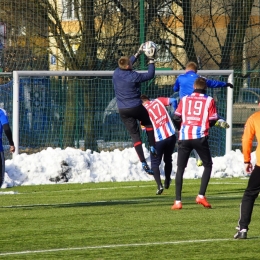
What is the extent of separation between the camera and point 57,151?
64.4 feet

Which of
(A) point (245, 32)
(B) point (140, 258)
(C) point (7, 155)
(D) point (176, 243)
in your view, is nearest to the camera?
(B) point (140, 258)

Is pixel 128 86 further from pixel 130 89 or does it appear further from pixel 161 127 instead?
pixel 161 127

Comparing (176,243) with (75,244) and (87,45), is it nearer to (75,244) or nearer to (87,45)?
(75,244)

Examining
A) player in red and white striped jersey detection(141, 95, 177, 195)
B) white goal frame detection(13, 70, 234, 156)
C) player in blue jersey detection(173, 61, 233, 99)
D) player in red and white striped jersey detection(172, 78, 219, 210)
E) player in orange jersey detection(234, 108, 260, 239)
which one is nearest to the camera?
player in orange jersey detection(234, 108, 260, 239)

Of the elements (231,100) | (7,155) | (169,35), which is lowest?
(7,155)

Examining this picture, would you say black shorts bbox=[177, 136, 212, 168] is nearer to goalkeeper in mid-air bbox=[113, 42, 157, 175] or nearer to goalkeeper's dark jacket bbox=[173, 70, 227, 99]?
goalkeeper in mid-air bbox=[113, 42, 157, 175]

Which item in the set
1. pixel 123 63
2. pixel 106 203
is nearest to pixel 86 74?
pixel 123 63

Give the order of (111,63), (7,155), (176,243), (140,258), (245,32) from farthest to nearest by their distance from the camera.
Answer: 1. (245,32)
2. (111,63)
3. (7,155)
4. (176,243)
5. (140,258)

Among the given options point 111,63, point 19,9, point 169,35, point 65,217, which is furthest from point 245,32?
point 65,217

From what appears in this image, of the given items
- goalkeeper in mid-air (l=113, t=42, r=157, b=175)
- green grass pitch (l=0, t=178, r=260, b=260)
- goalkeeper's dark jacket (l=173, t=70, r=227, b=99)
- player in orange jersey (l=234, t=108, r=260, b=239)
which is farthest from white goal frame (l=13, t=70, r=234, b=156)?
player in orange jersey (l=234, t=108, r=260, b=239)

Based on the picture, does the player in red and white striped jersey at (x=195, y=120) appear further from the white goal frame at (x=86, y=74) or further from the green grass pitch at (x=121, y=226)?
the white goal frame at (x=86, y=74)

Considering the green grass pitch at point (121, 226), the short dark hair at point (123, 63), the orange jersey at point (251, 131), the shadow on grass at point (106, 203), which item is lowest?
the shadow on grass at point (106, 203)

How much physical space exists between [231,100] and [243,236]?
12388 millimetres

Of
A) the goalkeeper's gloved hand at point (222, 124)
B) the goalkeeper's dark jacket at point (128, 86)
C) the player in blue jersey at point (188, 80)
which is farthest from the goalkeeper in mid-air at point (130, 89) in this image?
the goalkeeper's gloved hand at point (222, 124)
